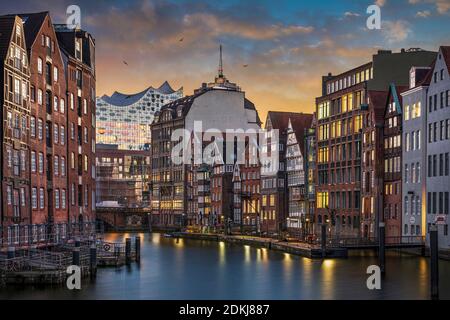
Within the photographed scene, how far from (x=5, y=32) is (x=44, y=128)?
9866 mm

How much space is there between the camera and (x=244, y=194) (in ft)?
453

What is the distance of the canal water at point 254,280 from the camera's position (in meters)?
55.1

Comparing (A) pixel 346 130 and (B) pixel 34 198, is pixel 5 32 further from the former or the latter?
(A) pixel 346 130

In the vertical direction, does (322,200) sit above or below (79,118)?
below

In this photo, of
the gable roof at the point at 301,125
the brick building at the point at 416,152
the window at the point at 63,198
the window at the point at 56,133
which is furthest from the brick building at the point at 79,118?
the gable roof at the point at 301,125

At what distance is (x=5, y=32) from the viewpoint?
63781 mm

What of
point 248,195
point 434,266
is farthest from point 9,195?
point 248,195

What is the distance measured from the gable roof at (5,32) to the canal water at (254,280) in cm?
1780

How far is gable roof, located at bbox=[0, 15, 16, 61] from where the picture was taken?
62688 millimetres

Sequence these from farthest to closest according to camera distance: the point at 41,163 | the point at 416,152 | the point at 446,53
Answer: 1. the point at 416,152
2. the point at 446,53
3. the point at 41,163

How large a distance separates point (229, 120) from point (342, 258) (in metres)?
96.5

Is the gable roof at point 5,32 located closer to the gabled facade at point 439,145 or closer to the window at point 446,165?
the gabled facade at point 439,145

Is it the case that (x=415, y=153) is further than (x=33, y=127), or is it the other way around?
(x=415, y=153)

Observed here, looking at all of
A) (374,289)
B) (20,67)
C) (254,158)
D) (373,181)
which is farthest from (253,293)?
(254,158)
